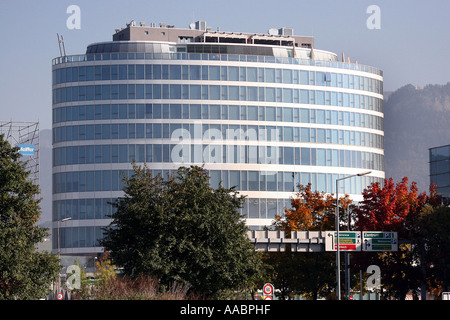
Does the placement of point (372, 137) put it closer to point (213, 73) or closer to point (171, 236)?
point (213, 73)

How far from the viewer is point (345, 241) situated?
73.8 meters

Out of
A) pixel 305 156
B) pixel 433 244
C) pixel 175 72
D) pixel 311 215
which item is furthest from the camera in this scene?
pixel 305 156

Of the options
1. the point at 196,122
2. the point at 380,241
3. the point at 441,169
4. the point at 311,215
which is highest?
the point at 196,122

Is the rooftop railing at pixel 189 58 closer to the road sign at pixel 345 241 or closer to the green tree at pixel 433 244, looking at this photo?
the green tree at pixel 433 244

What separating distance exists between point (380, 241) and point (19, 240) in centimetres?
3491

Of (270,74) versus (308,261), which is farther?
(270,74)

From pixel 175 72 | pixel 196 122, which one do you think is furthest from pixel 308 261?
pixel 175 72

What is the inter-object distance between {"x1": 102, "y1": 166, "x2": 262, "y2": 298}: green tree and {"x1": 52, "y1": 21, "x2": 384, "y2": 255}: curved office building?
56.5 m

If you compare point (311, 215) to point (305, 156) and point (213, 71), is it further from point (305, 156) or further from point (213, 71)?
point (213, 71)

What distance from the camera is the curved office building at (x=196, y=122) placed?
118625 mm
